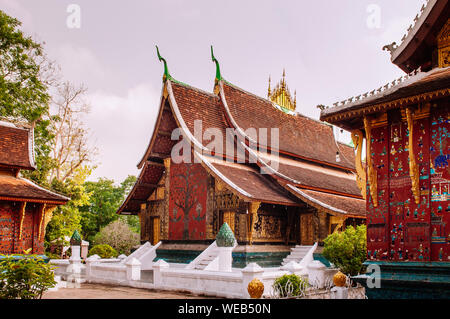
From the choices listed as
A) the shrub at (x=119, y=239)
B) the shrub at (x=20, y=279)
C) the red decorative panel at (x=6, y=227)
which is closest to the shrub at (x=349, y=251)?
the shrub at (x=20, y=279)

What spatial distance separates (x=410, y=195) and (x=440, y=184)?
594 mm

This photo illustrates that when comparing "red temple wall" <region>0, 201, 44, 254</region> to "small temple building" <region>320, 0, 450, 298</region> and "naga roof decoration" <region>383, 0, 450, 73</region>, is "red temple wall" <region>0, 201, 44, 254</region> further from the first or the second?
"naga roof decoration" <region>383, 0, 450, 73</region>

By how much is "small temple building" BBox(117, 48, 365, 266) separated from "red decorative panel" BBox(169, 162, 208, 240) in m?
0.04

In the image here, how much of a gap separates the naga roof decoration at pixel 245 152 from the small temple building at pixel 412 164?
20.0 feet

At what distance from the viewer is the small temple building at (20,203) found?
14953mm

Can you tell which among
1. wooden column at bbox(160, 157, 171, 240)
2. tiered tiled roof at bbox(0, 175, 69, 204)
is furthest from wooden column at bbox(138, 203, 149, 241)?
tiered tiled roof at bbox(0, 175, 69, 204)

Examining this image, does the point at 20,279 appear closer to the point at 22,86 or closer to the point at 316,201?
the point at 316,201

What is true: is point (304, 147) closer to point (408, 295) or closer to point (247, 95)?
point (247, 95)

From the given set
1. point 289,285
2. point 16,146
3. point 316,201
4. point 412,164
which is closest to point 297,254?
point 316,201

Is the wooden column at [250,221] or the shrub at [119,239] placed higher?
the wooden column at [250,221]

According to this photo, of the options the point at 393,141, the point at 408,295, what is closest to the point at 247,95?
the point at 393,141

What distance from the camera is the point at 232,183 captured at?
1576 cm

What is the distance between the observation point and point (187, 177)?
18.4 metres

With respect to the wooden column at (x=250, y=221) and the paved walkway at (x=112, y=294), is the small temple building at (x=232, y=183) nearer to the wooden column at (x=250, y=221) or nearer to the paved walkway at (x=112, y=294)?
the wooden column at (x=250, y=221)
